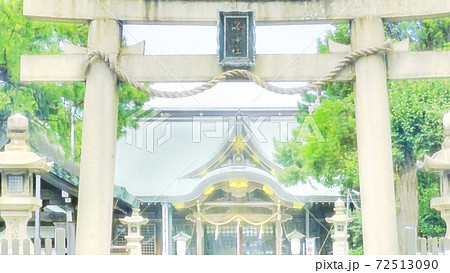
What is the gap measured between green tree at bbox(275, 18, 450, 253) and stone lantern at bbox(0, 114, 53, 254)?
554cm

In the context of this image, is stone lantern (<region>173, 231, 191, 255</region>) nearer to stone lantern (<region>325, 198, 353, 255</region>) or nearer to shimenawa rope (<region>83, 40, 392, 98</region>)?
stone lantern (<region>325, 198, 353, 255</region>)

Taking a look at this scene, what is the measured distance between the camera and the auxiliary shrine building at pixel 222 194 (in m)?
13.2

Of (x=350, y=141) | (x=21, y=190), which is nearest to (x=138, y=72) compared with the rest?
(x=21, y=190)

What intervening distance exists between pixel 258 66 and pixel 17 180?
2325 mm

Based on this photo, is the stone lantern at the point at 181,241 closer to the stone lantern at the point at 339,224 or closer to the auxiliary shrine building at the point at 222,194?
the auxiliary shrine building at the point at 222,194

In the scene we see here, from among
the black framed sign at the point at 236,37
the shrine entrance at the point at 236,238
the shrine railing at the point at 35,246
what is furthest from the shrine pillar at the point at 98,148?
the shrine entrance at the point at 236,238

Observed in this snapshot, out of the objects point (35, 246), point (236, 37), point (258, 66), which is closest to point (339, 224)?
point (258, 66)

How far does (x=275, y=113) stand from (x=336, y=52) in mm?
9340

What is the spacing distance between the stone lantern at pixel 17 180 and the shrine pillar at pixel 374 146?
281 centimetres

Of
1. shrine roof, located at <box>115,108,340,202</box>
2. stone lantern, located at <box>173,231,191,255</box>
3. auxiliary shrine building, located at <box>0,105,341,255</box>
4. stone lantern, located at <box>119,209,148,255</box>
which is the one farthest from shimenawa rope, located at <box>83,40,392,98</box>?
stone lantern, located at <box>173,231,191,255</box>

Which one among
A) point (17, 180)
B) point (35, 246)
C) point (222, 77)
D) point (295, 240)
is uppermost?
point (222, 77)

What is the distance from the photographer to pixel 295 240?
13648 millimetres

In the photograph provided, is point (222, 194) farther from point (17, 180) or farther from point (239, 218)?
point (17, 180)

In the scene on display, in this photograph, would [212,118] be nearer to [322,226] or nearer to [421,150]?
[322,226]
